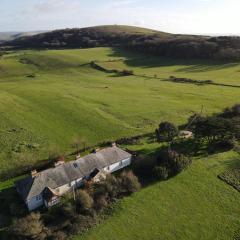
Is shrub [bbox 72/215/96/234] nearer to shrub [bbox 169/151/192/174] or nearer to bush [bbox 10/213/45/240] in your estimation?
bush [bbox 10/213/45/240]

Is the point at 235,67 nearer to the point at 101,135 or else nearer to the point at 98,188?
the point at 101,135

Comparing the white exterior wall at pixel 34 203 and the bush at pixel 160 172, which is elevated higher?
the bush at pixel 160 172

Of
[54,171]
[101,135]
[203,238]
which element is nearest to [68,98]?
[101,135]

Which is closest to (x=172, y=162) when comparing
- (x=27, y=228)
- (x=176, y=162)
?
(x=176, y=162)

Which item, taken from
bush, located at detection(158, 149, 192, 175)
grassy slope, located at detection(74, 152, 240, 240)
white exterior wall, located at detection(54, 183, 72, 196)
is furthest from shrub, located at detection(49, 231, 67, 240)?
bush, located at detection(158, 149, 192, 175)

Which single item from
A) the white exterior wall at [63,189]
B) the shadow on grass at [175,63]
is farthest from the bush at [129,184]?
the shadow on grass at [175,63]

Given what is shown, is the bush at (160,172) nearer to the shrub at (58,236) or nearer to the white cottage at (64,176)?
the white cottage at (64,176)
